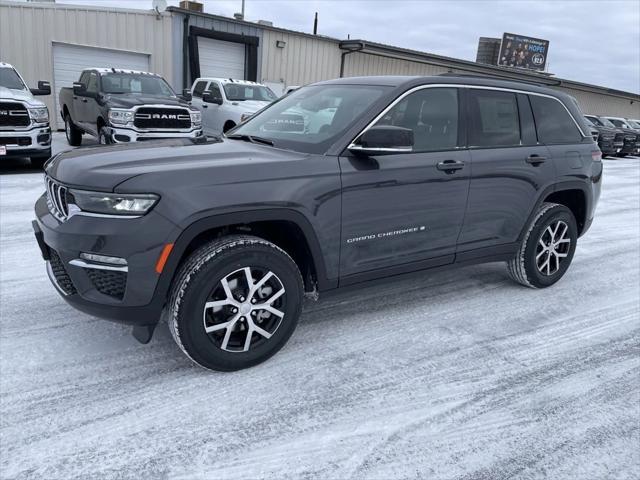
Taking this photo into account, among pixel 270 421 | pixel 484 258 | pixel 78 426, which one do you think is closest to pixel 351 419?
pixel 270 421

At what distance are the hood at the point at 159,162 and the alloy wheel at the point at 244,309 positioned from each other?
565mm

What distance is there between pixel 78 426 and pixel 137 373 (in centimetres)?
51

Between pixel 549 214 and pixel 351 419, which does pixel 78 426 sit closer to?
pixel 351 419

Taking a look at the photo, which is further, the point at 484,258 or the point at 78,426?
the point at 484,258

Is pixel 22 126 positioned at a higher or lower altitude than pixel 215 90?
lower

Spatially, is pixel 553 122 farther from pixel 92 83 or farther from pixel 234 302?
pixel 92 83

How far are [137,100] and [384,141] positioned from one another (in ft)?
27.7

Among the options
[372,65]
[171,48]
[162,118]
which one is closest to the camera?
[162,118]

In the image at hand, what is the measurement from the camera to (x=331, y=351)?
3.30 m

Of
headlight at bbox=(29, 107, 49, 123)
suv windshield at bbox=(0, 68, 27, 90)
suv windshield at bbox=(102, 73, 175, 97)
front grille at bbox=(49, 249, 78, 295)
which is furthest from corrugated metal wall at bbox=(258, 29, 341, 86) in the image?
front grille at bbox=(49, 249, 78, 295)

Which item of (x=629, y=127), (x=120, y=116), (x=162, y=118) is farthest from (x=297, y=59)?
(x=629, y=127)

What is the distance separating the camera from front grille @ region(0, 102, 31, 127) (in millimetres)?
8367

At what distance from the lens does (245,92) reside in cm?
1314

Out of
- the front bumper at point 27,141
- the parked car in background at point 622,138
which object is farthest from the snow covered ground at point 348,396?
the parked car in background at point 622,138
